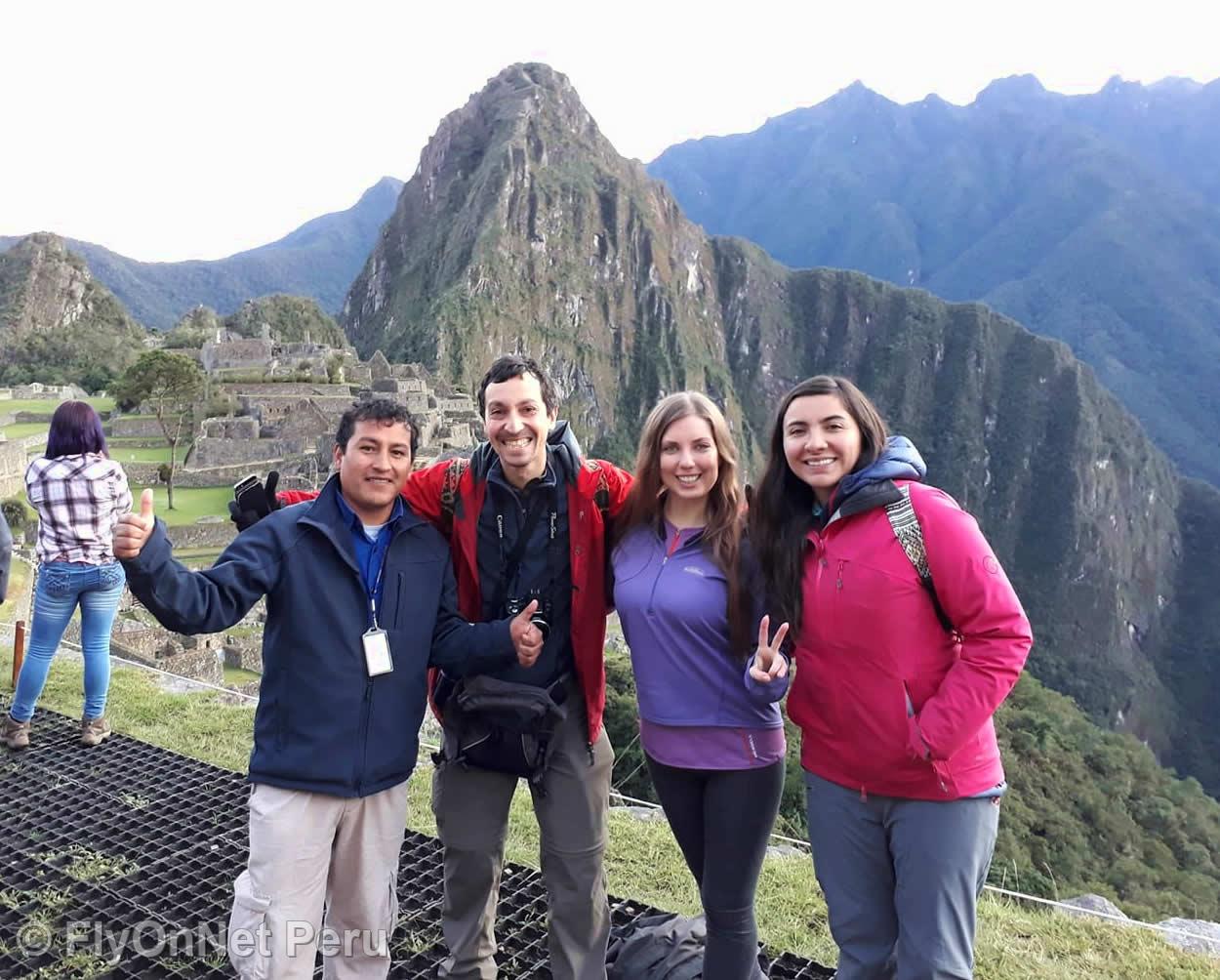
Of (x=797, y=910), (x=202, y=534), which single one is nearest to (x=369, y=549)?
(x=797, y=910)

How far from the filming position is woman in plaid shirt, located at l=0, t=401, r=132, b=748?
4.27 m

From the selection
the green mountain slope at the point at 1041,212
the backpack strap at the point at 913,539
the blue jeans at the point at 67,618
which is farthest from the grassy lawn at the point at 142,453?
the green mountain slope at the point at 1041,212

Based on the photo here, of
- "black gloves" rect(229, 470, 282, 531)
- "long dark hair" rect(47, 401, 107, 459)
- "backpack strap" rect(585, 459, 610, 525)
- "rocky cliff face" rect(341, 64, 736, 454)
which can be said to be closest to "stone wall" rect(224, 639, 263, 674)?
"long dark hair" rect(47, 401, 107, 459)

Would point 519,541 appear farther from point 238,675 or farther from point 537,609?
point 238,675

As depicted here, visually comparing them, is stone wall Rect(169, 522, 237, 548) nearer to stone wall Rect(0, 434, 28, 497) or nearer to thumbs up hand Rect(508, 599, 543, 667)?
stone wall Rect(0, 434, 28, 497)

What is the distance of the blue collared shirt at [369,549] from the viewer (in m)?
2.63

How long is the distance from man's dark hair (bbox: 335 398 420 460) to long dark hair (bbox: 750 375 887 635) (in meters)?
1.20

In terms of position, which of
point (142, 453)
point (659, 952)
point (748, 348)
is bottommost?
point (659, 952)

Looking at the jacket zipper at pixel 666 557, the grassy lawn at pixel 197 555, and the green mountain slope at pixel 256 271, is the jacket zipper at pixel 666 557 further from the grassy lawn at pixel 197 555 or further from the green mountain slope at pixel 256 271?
the green mountain slope at pixel 256 271

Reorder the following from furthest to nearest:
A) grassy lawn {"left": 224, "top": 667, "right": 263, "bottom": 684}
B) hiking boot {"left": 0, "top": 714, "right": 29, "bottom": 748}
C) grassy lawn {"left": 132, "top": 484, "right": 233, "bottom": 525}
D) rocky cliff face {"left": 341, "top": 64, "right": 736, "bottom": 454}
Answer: rocky cliff face {"left": 341, "top": 64, "right": 736, "bottom": 454} < grassy lawn {"left": 132, "top": 484, "right": 233, "bottom": 525} < grassy lawn {"left": 224, "top": 667, "right": 263, "bottom": 684} < hiking boot {"left": 0, "top": 714, "right": 29, "bottom": 748}

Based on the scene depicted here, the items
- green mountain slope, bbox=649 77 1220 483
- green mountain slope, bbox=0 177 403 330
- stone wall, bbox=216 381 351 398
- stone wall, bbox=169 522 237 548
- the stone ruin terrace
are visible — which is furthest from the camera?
green mountain slope, bbox=649 77 1220 483

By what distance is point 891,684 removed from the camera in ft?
7.80

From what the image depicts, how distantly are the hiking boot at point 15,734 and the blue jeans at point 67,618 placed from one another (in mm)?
44

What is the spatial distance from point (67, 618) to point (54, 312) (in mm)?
66936
